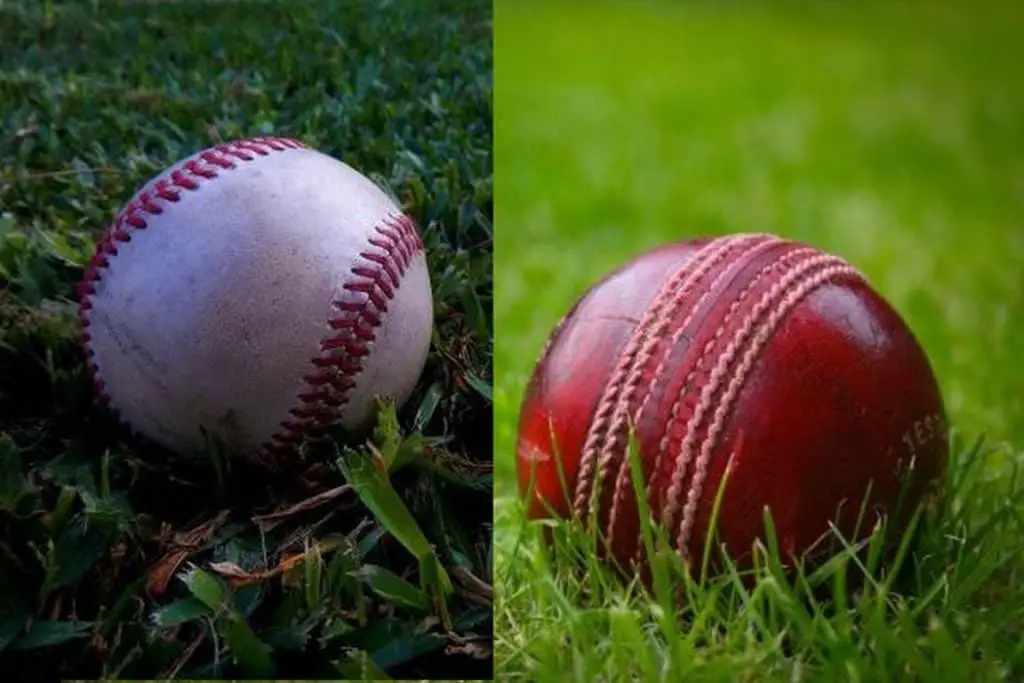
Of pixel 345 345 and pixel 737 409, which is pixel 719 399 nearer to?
pixel 737 409

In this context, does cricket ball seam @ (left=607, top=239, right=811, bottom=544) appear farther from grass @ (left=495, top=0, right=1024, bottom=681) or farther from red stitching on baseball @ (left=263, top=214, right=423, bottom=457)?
red stitching on baseball @ (left=263, top=214, right=423, bottom=457)

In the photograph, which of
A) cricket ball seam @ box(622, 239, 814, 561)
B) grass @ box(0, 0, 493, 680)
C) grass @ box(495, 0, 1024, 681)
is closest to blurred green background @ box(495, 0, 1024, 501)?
grass @ box(495, 0, 1024, 681)

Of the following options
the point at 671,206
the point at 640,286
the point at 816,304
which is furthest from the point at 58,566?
the point at 671,206

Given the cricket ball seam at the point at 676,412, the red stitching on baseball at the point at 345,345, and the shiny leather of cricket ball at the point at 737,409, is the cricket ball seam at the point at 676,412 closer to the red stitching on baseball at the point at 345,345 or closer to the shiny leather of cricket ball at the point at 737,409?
the shiny leather of cricket ball at the point at 737,409

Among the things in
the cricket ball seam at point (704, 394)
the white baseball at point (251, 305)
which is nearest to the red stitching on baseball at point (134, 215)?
the white baseball at point (251, 305)

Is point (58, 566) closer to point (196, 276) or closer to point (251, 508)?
point (251, 508)
